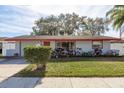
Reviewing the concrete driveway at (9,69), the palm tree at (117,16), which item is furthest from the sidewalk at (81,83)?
the palm tree at (117,16)

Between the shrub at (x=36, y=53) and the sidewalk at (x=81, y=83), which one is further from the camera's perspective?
the shrub at (x=36, y=53)

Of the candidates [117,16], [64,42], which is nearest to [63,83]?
[117,16]

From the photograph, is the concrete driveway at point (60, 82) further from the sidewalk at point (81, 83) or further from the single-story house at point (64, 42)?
the single-story house at point (64, 42)

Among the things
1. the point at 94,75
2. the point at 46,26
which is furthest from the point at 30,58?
the point at 46,26

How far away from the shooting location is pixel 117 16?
79.6 ft

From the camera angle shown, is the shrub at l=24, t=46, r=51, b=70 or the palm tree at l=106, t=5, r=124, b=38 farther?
the palm tree at l=106, t=5, r=124, b=38

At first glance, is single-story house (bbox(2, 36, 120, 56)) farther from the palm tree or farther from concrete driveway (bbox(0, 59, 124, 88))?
concrete driveway (bbox(0, 59, 124, 88))

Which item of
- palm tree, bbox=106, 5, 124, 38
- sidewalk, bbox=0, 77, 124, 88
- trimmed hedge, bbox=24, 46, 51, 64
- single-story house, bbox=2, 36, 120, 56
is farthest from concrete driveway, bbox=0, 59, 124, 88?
single-story house, bbox=2, 36, 120, 56

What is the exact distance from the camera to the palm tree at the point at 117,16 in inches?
937

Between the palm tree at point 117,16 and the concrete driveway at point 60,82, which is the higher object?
the palm tree at point 117,16

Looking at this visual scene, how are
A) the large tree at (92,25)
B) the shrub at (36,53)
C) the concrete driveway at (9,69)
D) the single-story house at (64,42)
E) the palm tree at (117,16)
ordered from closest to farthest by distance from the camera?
1. the concrete driveway at (9,69)
2. the shrub at (36,53)
3. the palm tree at (117,16)
4. the single-story house at (64,42)
5. the large tree at (92,25)

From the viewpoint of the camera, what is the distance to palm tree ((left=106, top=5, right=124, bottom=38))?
23.8 m

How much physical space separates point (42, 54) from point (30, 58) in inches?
27.5
